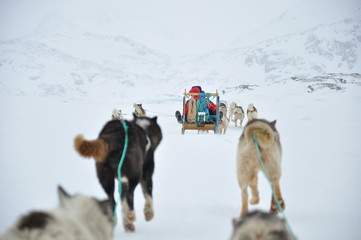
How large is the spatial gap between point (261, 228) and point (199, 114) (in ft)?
31.8

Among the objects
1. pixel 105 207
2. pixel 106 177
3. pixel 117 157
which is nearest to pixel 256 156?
pixel 117 157

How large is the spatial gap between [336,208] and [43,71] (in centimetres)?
5453

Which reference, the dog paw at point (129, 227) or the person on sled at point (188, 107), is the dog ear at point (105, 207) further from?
the person on sled at point (188, 107)

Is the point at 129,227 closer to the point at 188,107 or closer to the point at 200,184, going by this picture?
the point at 200,184

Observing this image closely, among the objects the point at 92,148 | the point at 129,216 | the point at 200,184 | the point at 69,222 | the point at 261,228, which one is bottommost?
the point at 200,184

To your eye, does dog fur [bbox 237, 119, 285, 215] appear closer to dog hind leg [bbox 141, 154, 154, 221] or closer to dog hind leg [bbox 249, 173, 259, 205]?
dog hind leg [bbox 249, 173, 259, 205]

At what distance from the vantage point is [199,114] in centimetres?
1114

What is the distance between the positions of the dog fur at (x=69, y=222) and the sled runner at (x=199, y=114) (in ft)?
30.1

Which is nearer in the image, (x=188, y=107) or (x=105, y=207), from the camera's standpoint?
(x=105, y=207)

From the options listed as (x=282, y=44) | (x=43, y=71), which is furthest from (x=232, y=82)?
(x=43, y=71)

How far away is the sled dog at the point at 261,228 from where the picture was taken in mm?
1439

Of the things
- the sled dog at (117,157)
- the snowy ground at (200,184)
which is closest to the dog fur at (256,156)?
the snowy ground at (200,184)

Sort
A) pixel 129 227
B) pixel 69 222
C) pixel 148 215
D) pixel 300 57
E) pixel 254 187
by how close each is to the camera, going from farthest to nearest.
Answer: pixel 300 57, pixel 254 187, pixel 148 215, pixel 129 227, pixel 69 222

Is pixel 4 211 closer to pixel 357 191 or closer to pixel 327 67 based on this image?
pixel 357 191
